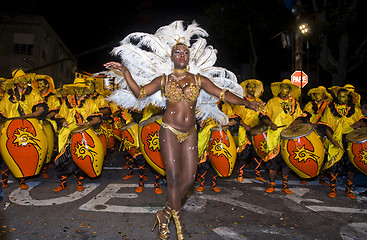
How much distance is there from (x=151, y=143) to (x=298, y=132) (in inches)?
104

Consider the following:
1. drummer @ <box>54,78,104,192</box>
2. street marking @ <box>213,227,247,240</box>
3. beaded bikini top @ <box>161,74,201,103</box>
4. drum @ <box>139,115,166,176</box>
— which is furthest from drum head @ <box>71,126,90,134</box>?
street marking @ <box>213,227,247,240</box>

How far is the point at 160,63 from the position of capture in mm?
3939

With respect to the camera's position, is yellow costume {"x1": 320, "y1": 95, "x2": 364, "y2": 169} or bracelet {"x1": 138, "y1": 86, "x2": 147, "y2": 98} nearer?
bracelet {"x1": 138, "y1": 86, "x2": 147, "y2": 98}

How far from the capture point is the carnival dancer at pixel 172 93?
3480mm

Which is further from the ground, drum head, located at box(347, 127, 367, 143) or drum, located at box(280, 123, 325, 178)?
drum head, located at box(347, 127, 367, 143)

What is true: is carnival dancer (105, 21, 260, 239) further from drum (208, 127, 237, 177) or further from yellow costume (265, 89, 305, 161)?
yellow costume (265, 89, 305, 161)

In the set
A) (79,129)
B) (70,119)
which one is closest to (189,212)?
(79,129)

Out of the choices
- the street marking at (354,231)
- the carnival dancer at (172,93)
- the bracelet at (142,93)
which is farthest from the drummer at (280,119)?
the bracelet at (142,93)

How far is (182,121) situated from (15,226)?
2551 mm

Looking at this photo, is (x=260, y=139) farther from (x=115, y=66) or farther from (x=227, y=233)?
(x=115, y=66)

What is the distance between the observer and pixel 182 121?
3500mm

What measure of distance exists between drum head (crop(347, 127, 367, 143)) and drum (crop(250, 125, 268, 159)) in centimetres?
148

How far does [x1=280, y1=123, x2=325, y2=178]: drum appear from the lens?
16.7 feet

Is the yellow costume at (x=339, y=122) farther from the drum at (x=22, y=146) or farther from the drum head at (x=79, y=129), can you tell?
the drum at (x=22, y=146)
